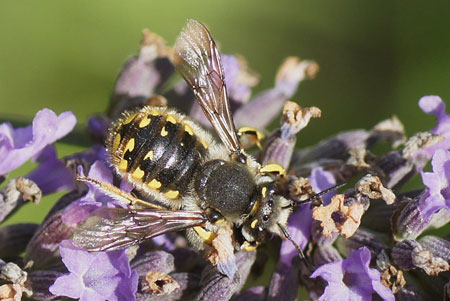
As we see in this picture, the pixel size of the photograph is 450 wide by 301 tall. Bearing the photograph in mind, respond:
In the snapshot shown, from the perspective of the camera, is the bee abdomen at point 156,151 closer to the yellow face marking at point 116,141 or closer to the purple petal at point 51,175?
the yellow face marking at point 116,141

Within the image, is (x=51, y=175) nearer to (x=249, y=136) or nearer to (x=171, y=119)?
(x=171, y=119)

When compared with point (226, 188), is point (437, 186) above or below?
above

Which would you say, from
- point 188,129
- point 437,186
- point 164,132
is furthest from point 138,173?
point 437,186

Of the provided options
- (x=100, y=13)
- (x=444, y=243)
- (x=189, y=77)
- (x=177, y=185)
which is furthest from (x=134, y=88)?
(x=444, y=243)

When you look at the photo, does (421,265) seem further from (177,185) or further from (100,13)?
(100,13)

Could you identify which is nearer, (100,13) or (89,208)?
(89,208)
